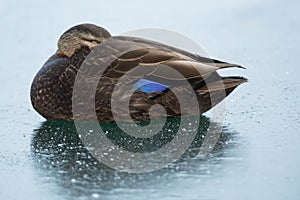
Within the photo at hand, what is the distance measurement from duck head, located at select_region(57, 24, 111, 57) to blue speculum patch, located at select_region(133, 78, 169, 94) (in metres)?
0.47

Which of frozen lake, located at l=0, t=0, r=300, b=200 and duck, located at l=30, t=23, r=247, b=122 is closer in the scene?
frozen lake, located at l=0, t=0, r=300, b=200

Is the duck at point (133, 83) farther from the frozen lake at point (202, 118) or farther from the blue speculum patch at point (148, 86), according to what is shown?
the frozen lake at point (202, 118)

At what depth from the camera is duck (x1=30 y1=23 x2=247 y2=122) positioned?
4059mm

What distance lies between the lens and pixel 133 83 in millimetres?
4094

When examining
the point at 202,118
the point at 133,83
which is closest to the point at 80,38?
the point at 133,83

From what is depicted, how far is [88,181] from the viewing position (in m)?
2.95

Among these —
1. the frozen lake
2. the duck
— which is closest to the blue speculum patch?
the duck

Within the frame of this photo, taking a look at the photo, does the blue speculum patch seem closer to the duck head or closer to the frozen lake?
the frozen lake

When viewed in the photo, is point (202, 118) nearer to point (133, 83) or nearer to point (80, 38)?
point (133, 83)

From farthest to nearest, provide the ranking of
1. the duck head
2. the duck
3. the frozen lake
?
1. the duck head
2. the duck
3. the frozen lake

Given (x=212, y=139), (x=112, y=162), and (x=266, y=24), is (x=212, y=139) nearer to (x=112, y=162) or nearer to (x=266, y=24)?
(x=112, y=162)

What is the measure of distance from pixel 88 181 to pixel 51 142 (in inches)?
32.4

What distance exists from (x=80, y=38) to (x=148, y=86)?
0.61 metres

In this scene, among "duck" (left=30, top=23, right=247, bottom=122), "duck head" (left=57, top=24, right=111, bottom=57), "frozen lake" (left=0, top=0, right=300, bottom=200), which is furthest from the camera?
"duck head" (left=57, top=24, right=111, bottom=57)
